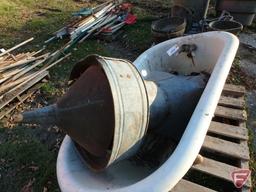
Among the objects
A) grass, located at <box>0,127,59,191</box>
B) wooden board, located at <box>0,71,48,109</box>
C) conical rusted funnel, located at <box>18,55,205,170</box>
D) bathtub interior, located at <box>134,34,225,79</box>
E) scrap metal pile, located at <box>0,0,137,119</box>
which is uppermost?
conical rusted funnel, located at <box>18,55,205,170</box>

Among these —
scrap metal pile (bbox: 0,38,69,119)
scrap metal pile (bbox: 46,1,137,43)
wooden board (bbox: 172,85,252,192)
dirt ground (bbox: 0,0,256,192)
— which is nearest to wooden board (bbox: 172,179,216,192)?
wooden board (bbox: 172,85,252,192)

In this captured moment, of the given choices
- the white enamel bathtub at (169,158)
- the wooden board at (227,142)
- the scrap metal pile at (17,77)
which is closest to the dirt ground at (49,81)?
the scrap metal pile at (17,77)

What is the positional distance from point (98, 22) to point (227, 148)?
3.15 metres

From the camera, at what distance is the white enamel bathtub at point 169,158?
5.29 feet

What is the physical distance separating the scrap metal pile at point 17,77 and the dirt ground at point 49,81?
10 centimetres

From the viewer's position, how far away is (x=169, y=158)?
168 cm

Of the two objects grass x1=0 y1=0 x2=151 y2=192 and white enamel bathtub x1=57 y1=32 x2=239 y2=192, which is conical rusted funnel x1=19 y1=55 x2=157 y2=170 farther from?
A: grass x1=0 y1=0 x2=151 y2=192

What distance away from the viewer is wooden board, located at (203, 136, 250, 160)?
2.37 metres

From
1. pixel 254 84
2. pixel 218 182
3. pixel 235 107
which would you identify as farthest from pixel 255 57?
pixel 218 182

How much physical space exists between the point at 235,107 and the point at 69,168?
1.70 meters

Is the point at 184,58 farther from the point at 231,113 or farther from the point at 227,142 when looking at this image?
the point at 227,142

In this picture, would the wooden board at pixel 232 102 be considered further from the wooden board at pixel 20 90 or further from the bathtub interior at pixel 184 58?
the wooden board at pixel 20 90

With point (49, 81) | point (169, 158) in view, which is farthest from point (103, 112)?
point (49, 81)

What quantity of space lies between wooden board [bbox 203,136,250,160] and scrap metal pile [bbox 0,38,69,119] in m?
2.02
